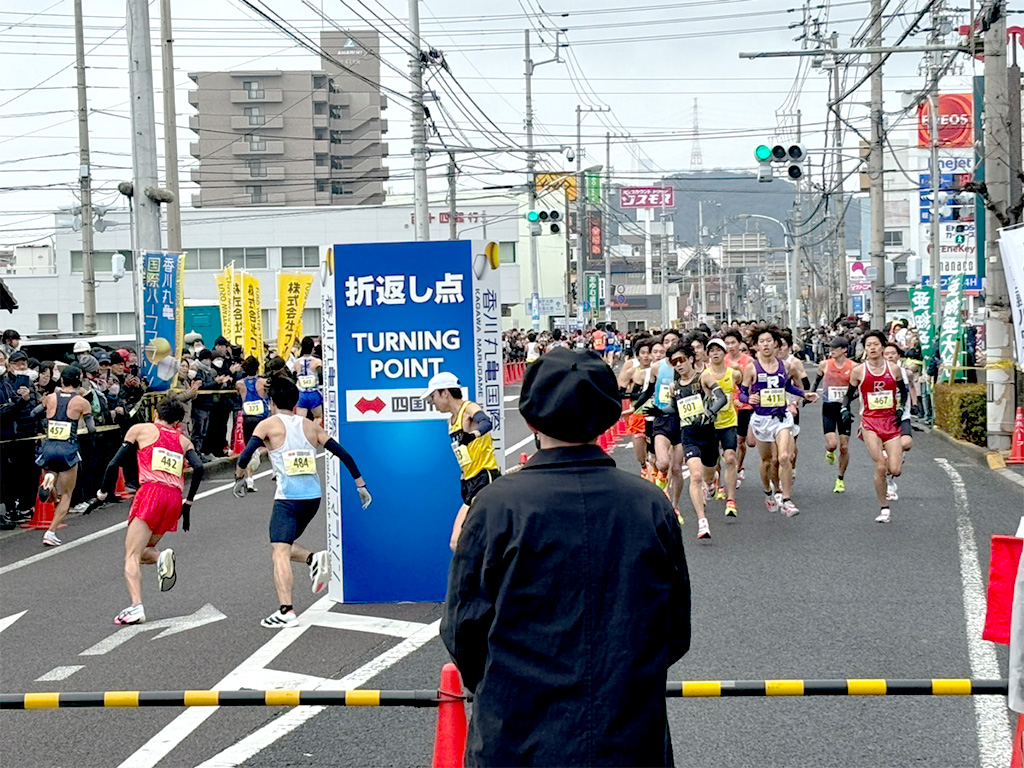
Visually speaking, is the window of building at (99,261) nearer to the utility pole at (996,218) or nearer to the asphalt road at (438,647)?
the utility pole at (996,218)

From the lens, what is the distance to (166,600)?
10164 mm

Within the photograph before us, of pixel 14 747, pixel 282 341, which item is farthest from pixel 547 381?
pixel 282 341

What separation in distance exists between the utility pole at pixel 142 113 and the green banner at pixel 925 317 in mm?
16408

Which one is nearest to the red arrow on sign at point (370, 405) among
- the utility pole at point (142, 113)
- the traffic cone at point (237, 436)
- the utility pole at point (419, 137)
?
the utility pole at point (142, 113)

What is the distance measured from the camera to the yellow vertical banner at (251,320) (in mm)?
26891

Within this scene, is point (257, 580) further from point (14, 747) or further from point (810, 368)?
point (810, 368)

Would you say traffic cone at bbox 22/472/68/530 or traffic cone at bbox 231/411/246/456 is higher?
traffic cone at bbox 231/411/246/456

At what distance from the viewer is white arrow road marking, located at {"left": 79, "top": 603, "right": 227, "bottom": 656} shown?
8594 millimetres

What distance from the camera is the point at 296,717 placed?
21.8ft

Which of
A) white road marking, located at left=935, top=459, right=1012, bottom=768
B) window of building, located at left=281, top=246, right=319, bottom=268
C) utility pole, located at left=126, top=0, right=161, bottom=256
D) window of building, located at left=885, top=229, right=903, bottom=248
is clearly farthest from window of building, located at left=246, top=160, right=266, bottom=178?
white road marking, located at left=935, top=459, right=1012, bottom=768

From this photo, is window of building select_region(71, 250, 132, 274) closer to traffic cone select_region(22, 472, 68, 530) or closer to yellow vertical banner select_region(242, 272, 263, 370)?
yellow vertical banner select_region(242, 272, 263, 370)

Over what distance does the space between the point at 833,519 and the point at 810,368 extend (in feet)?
143

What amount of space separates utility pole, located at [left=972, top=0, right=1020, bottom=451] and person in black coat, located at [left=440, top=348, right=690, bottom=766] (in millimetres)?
16373

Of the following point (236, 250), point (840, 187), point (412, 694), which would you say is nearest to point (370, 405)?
point (412, 694)
